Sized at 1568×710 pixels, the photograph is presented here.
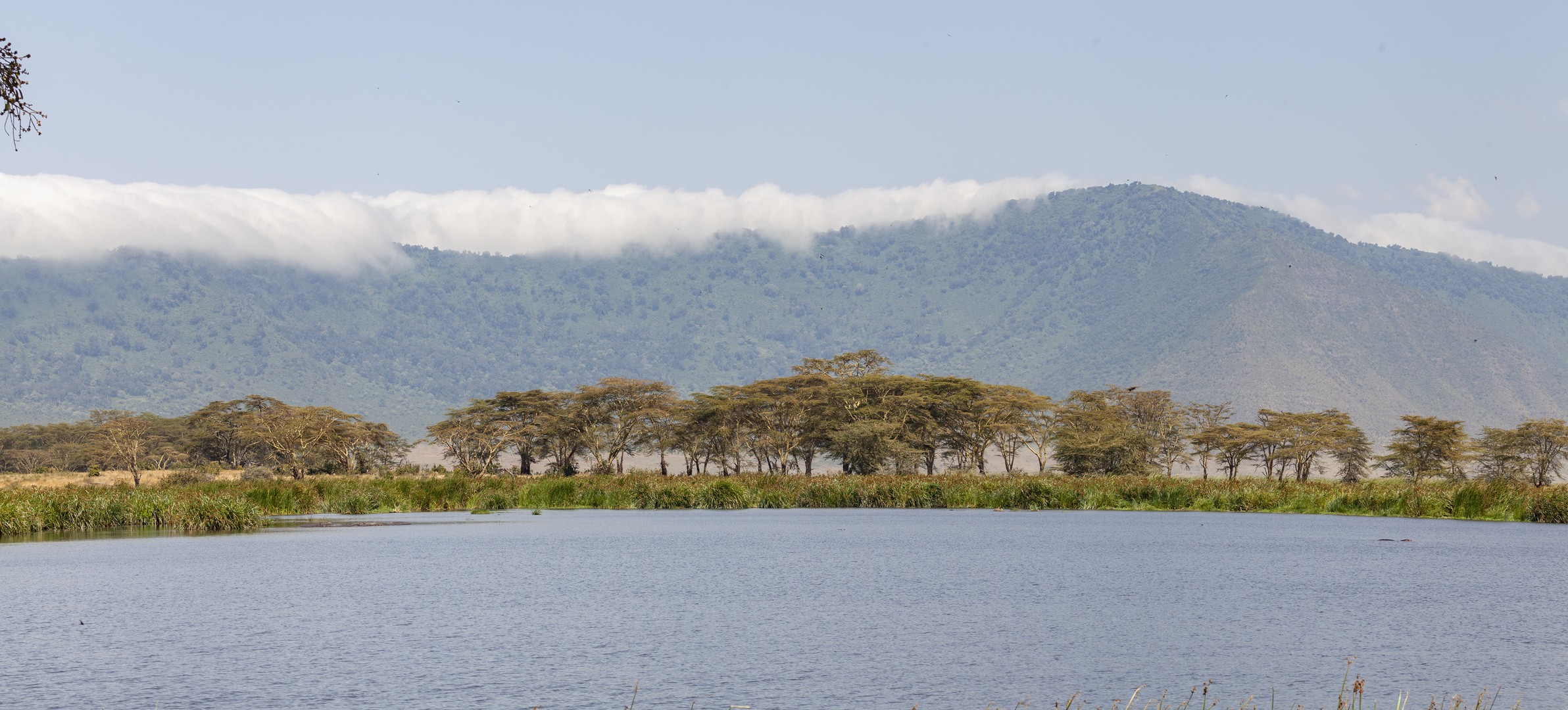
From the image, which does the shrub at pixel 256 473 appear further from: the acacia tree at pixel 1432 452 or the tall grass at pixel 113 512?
the acacia tree at pixel 1432 452

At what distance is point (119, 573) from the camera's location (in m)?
21.9

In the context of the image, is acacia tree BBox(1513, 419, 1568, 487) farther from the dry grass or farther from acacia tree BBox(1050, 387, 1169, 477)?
the dry grass

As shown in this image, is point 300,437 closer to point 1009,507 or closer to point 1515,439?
point 1009,507

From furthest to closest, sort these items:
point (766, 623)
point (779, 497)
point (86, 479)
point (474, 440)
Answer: point (474, 440)
point (86, 479)
point (779, 497)
point (766, 623)

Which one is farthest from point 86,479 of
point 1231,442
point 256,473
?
point 1231,442

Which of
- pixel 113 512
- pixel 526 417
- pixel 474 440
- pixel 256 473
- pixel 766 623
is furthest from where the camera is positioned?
pixel 526 417

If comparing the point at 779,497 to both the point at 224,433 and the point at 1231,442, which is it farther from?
the point at 224,433

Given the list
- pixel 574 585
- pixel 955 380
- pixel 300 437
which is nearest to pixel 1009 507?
pixel 574 585

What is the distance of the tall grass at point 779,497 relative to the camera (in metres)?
35.7

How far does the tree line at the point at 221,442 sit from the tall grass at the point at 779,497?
24.9 m

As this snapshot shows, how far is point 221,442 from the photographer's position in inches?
3856

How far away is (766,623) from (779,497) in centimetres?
3522

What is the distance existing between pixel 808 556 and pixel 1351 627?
→ 38.5 ft

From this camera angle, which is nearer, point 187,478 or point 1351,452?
point 187,478
